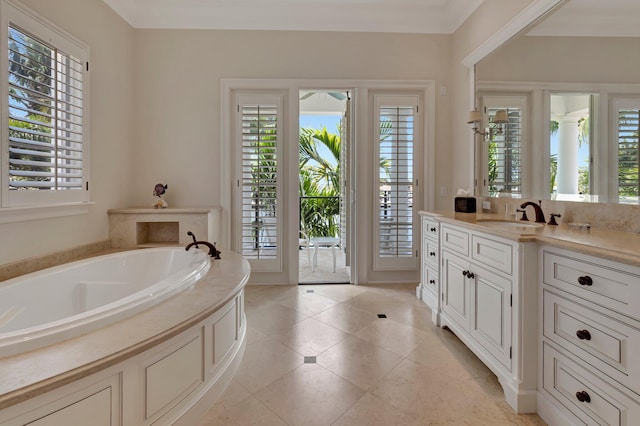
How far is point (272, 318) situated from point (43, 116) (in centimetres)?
218

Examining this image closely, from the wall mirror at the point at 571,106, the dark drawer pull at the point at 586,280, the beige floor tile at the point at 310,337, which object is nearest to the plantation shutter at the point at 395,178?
the wall mirror at the point at 571,106

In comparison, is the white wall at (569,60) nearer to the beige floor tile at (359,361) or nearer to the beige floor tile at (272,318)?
the beige floor tile at (359,361)

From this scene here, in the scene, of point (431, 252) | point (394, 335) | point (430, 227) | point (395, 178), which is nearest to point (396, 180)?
point (395, 178)

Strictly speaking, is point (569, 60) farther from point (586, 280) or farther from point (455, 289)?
point (455, 289)

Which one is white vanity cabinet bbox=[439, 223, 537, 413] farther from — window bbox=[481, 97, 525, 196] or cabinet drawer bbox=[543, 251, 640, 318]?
window bbox=[481, 97, 525, 196]

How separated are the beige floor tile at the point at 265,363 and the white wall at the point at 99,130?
159cm

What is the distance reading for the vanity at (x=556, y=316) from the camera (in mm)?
1099

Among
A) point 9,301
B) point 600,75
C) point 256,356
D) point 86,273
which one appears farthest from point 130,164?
point 600,75

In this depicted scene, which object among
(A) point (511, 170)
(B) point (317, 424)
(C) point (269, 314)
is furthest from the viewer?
(C) point (269, 314)

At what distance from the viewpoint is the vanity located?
1099 mm

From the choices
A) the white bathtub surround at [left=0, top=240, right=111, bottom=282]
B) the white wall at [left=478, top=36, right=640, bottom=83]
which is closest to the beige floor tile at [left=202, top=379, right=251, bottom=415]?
the white bathtub surround at [left=0, top=240, right=111, bottom=282]

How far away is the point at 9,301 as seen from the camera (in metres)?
1.50

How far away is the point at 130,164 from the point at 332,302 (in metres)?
2.57

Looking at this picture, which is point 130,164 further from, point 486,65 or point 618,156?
point 618,156
